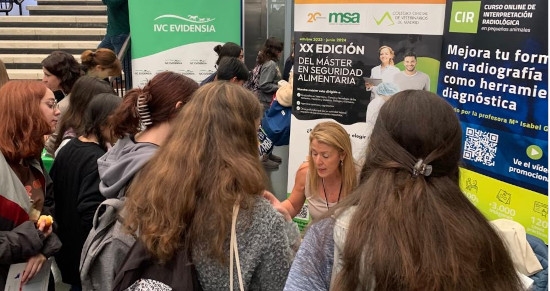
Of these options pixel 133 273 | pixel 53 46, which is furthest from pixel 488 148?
pixel 53 46

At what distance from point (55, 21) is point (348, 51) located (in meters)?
7.20

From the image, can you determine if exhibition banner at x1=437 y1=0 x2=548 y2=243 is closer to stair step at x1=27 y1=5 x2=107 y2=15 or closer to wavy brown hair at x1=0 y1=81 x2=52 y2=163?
wavy brown hair at x1=0 y1=81 x2=52 y2=163

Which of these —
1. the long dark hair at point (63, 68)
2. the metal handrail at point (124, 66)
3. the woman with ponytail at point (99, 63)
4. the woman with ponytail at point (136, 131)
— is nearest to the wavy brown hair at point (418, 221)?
the woman with ponytail at point (136, 131)

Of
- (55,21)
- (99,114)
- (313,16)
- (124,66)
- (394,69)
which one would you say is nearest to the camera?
(99,114)

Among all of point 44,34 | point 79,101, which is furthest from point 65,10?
point 79,101

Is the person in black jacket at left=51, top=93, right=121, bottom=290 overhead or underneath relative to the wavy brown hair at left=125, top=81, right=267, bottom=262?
underneath

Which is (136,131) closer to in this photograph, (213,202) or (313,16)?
(213,202)

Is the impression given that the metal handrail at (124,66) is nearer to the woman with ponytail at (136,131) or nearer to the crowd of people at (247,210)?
the crowd of people at (247,210)

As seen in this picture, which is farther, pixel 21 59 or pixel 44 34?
pixel 44 34

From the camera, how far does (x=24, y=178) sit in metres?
2.30

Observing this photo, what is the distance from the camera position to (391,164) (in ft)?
4.00

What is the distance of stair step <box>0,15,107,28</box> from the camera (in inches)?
350

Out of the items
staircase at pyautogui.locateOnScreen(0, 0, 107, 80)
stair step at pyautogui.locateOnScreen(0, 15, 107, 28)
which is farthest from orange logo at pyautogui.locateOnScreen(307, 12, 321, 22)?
stair step at pyautogui.locateOnScreen(0, 15, 107, 28)

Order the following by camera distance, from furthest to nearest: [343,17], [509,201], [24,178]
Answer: [343,17]
[509,201]
[24,178]
